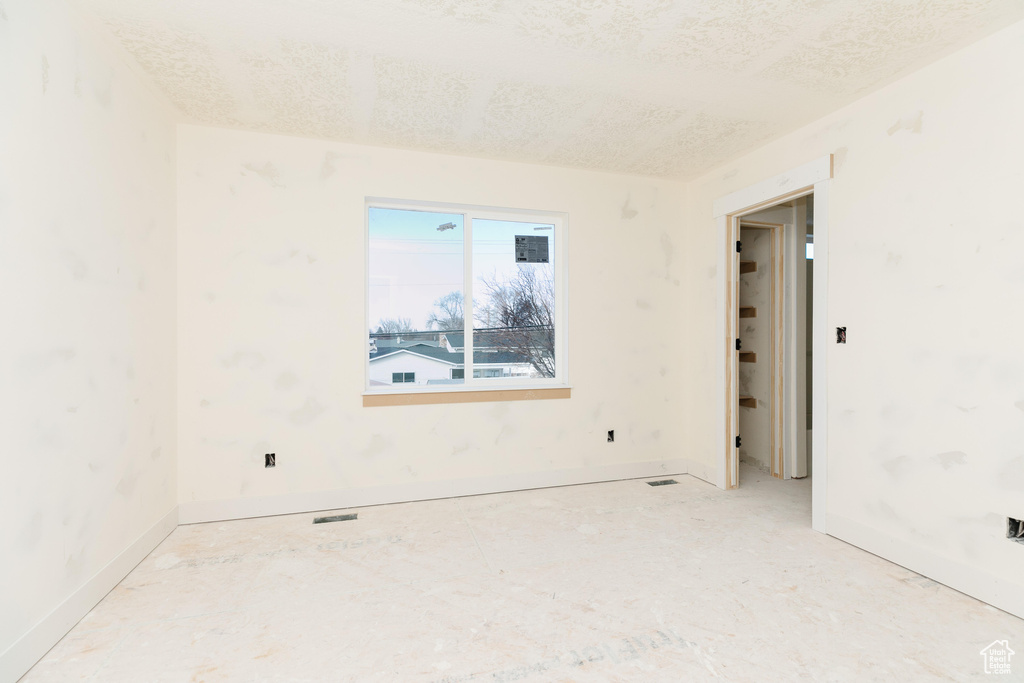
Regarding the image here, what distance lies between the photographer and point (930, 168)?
92.8 inches

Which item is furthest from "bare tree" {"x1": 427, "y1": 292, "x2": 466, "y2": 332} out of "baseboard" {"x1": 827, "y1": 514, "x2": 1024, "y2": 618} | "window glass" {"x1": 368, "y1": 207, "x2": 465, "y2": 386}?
"baseboard" {"x1": 827, "y1": 514, "x2": 1024, "y2": 618}

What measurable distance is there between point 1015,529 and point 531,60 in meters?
2.99

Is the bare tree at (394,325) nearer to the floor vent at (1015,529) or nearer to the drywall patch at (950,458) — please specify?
the drywall patch at (950,458)

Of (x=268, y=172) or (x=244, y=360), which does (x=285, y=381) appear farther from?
(x=268, y=172)

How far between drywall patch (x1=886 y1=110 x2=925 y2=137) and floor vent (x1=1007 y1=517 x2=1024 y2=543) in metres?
1.84

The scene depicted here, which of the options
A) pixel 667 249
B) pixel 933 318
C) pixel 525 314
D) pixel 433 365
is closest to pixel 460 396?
pixel 433 365

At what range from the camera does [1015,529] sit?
2.06 metres

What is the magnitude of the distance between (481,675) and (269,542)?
169 centimetres

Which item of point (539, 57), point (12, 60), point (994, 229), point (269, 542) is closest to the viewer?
point (12, 60)

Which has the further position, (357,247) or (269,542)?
(357,247)

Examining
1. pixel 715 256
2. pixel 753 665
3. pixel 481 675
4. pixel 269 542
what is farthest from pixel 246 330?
pixel 715 256

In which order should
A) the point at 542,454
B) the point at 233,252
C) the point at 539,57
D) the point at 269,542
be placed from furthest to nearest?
the point at 542,454, the point at 233,252, the point at 269,542, the point at 539,57

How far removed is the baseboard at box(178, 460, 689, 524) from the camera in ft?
10.2

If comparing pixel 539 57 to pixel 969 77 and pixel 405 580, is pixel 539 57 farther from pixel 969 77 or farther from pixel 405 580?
pixel 405 580
